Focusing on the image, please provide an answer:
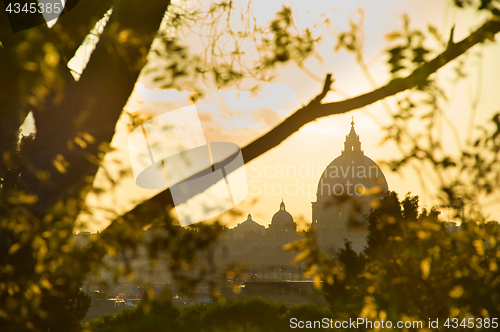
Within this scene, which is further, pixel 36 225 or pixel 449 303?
pixel 449 303

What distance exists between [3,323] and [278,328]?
42.6 feet

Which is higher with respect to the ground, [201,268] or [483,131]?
[483,131]

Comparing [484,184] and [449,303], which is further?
[449,303]

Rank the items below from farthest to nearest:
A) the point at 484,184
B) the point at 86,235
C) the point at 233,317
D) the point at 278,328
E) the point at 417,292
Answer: the point at 233,317 < the point at 278,328 < the point at 417,292 < the point at 484,184 < the point at 86,235

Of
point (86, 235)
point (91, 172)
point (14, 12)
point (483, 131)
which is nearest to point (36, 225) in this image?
point (86, 235)

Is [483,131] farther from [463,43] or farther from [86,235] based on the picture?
[86,235]

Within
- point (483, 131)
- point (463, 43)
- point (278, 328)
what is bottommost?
point (278, 328)

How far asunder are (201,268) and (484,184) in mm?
1822

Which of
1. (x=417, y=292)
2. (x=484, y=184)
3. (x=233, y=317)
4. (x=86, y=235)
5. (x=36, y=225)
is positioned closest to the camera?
(x=36, y=225)

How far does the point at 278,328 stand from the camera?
14.7m

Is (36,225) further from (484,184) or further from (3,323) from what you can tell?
(484,184)

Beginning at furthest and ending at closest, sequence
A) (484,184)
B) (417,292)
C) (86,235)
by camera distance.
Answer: (417,292)
(484,184)
(86,235)

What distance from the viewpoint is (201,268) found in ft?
9.19

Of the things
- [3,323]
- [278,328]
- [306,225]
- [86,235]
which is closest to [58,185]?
[86,235]
